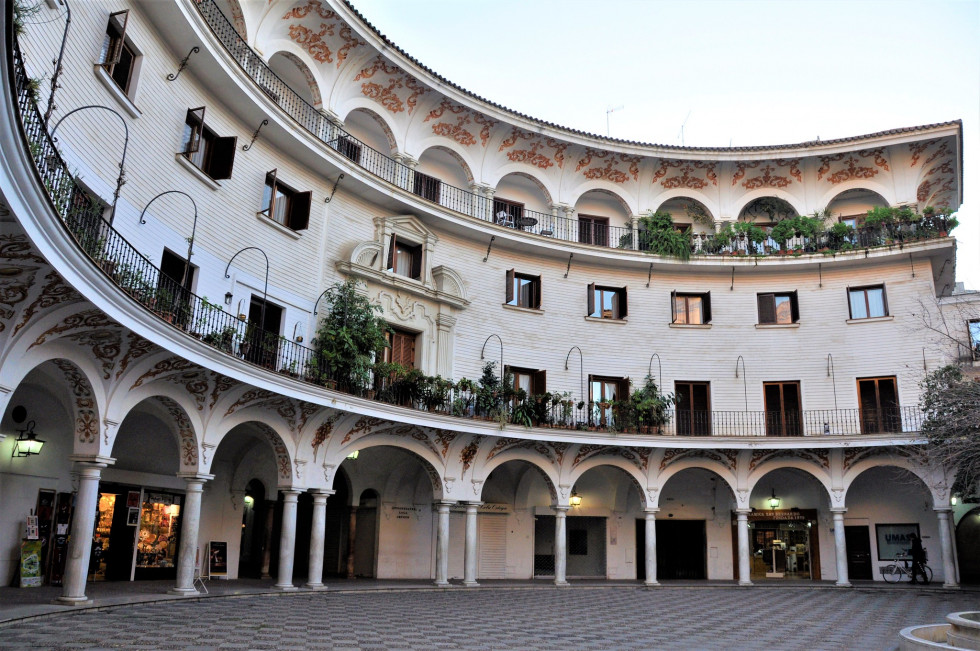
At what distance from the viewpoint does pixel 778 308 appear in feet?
85.1

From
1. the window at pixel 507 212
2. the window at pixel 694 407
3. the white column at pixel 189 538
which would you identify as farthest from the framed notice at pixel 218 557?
the window at pixel 694 407

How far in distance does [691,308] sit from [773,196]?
16.1 ft

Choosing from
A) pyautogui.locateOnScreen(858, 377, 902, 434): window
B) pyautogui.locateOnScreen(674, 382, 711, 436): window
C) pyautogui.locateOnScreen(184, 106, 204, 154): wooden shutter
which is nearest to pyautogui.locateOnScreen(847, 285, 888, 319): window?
pyautogui.locateOnScreen(858, 377, 902, 434): window

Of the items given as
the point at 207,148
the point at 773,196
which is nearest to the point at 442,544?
the point at 207,148

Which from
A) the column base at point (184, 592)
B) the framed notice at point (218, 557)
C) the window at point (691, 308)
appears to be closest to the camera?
the column base at point (184, 592)

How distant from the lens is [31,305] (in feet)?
Answer: 32.5

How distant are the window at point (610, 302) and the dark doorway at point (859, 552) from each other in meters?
10.0

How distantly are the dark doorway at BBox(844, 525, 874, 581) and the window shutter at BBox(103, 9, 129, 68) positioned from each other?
23825mm

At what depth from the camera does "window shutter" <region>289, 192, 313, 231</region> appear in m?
18.7

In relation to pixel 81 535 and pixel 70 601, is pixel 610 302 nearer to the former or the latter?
pixel 81 535

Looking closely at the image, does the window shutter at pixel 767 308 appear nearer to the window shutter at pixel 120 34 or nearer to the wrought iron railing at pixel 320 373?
the wrought iron railing at pixel 320 373

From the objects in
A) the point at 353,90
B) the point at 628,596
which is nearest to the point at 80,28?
the point at 353,90

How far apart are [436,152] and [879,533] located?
18.2m

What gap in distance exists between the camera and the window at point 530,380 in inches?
938
